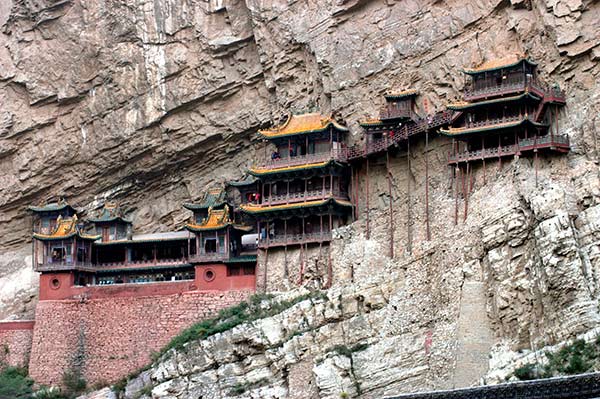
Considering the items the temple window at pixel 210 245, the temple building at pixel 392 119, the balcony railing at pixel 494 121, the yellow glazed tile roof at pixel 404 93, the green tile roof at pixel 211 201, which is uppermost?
the yellow glazed tile roof at pixel 404 93

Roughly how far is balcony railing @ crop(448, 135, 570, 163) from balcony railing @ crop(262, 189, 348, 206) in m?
5.91

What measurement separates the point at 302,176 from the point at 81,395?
12.8m

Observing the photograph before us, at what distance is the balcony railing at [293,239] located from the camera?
157 feet

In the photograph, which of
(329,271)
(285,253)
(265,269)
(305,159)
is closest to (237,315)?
(265,269)

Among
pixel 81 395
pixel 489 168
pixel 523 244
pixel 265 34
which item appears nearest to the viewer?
pixel 523 244

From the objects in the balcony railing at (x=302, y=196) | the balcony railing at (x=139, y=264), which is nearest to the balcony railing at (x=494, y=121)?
the balcony railing at (x=302, y=196)

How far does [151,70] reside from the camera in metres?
55.4

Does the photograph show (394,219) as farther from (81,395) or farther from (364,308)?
(81,395)

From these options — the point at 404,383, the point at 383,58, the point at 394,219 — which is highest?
the point at 383,58

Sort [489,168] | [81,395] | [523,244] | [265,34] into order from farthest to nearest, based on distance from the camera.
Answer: [265,34] < [81,395] < [489,168] < [523,244]

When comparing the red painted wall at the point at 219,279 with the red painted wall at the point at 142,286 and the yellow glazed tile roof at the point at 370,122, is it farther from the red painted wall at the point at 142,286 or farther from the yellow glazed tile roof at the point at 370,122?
the yellow glazed tile roof at the point at 370,122

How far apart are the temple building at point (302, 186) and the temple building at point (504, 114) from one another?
593 centimetres

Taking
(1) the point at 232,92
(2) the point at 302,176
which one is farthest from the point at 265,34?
(2) the point at 302,176

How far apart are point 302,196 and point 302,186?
36.0 inches
